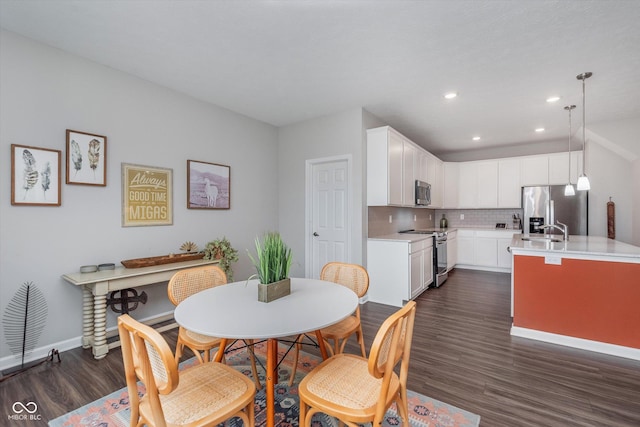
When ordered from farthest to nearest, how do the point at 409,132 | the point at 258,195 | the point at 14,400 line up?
the point at 409,132, the point at 258,195, the point at 14,400

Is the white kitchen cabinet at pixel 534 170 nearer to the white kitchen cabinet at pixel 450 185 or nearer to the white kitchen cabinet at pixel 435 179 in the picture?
the white kitchen cabinet at pixel 450 185

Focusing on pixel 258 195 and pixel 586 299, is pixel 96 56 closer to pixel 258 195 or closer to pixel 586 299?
pixel 258 195

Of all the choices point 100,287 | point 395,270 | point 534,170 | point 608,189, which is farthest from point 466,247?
point 100,287

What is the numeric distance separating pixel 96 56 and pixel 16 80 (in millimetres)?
647

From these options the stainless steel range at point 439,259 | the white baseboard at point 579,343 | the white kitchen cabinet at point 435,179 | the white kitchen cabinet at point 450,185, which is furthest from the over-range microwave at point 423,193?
the white baseboard at point 579,343

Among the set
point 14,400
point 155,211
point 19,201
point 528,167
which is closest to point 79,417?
point 14,400

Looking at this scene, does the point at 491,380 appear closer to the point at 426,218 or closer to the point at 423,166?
the point at 423,166

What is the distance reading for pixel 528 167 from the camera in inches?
220

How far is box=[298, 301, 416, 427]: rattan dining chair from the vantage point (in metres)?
1.16

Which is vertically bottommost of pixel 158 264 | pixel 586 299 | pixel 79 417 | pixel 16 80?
pixel 79 417

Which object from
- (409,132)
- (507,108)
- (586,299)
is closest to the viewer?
(586,299)

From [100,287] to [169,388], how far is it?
1873mm

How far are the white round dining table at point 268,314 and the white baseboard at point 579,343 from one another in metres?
2.20

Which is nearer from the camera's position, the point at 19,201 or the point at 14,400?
the point at 14,400
